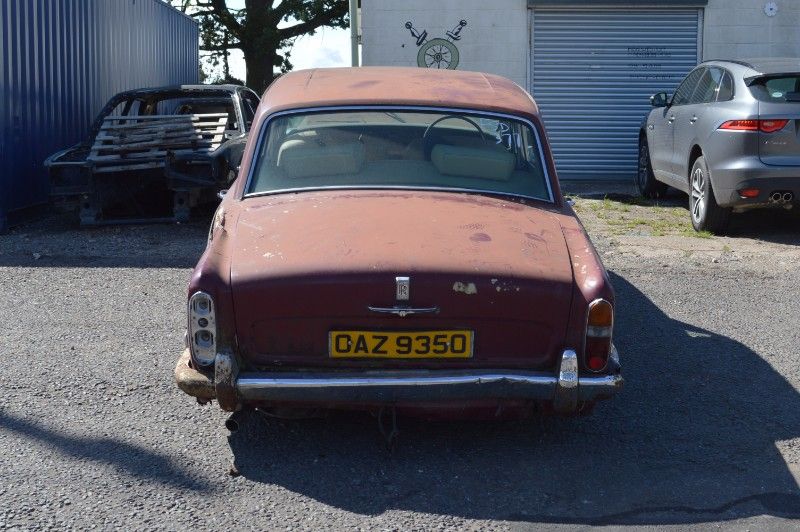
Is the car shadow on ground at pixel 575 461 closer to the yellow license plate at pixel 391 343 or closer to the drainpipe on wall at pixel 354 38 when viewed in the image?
the yellow license plate at pixel 391 343


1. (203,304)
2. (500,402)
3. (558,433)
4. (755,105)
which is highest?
(755,105)

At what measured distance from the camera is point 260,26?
27656 millimetres

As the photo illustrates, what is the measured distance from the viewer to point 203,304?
14.3ft

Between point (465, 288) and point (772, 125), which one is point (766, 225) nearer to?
point (772, 125)

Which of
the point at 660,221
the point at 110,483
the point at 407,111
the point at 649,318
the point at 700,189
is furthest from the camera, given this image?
the point at 660,221

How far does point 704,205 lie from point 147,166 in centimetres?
547

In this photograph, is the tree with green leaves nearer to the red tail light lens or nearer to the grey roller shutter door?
the grey roller shutter door

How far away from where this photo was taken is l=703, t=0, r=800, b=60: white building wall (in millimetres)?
15758

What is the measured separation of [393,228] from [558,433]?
124cm

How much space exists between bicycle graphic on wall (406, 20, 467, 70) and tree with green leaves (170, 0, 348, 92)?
12181 mm

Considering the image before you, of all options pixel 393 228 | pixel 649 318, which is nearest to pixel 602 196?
pixel 649 318

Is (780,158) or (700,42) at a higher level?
(700,42)

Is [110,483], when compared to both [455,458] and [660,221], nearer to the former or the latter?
Answer: [455,458]

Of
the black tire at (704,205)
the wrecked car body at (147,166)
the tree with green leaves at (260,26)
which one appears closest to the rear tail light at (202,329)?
the wrecked car body at (147,166)
